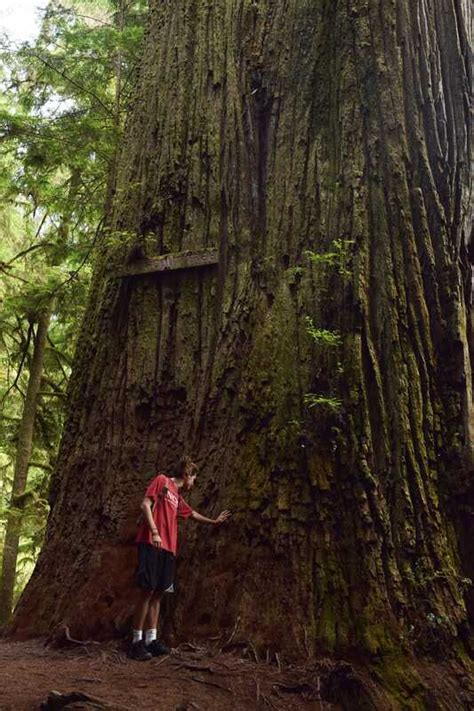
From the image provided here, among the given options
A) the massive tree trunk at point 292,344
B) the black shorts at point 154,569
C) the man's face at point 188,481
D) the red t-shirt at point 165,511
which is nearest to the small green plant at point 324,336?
the massive tree trunk at point 292,344

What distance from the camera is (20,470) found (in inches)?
399

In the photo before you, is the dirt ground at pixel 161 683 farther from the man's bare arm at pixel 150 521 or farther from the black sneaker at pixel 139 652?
the man's bare arm at pixel 150 521

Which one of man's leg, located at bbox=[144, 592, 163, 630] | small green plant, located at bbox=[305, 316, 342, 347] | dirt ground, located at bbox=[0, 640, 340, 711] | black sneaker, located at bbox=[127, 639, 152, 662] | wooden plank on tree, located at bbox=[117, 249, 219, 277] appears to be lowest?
dirt ground, located at bbox=[0, 640, 340, 711]

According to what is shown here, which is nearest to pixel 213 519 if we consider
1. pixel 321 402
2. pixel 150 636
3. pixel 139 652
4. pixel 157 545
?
pixel 157 545

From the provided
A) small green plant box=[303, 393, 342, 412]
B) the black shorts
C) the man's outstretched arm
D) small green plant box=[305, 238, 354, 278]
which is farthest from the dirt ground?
small green plant box=[305, 238, 354, 278]

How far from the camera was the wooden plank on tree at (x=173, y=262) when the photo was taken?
5.50 m

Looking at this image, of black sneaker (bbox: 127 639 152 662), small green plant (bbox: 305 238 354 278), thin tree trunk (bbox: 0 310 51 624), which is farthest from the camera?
thin tree trunk (bbox: 0 310 51 624)

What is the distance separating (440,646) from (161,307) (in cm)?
329

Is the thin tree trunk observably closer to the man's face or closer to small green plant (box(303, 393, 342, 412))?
the man's face

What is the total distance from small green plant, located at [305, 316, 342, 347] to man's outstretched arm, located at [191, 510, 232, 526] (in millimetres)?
1360

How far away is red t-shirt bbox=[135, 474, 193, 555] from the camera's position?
4496mm

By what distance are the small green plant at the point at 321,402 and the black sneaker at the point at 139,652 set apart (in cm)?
189

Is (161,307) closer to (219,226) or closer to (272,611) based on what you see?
(219,226)

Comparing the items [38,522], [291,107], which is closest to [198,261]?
[291,107]
